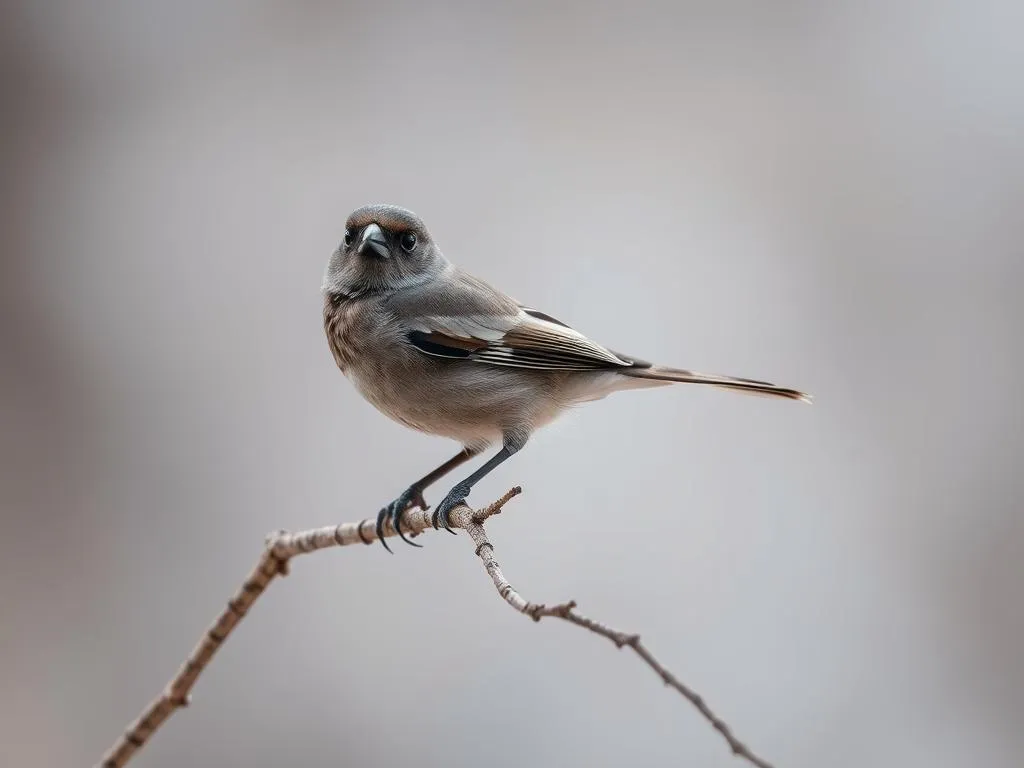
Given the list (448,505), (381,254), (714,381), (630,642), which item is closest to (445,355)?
(381,254)

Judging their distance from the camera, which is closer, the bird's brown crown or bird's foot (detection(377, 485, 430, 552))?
bird's foot (detection(377, 485, 430, 552))

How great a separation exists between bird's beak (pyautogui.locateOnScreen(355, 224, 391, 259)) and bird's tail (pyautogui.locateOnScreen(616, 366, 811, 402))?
0.71m

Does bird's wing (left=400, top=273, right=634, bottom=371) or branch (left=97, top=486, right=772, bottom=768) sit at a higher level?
bird's wing (left=400, top=273, right=634, bottom=371)

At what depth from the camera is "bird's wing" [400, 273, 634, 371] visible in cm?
258

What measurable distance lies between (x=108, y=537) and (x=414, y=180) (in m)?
2.00

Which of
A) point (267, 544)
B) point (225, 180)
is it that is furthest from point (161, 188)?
point (267, 544)

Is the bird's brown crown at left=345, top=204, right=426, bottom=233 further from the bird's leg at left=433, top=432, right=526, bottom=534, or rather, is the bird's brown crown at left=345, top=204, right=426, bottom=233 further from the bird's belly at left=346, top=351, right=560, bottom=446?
the bird's leg at left=433, top=432, right=526, bottom=534

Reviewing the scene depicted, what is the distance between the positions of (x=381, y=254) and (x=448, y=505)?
702 mm

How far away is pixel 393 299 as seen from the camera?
264 cm

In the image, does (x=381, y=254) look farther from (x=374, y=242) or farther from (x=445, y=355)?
(x=445, y=355)

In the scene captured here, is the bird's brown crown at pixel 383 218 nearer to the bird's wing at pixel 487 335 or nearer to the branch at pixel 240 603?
the bird's wing at pixel 487 335

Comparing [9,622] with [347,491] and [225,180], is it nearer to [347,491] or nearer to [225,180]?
[347,491]

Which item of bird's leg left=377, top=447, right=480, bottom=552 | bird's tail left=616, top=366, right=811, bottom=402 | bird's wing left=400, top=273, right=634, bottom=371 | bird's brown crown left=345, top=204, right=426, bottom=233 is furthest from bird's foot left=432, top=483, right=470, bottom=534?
bird's brown crown left=345, top=204, right=426, bottom=233

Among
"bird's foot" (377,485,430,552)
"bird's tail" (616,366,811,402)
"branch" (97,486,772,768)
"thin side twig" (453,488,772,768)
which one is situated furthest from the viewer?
"bird's tail" (616,366,811,402)
